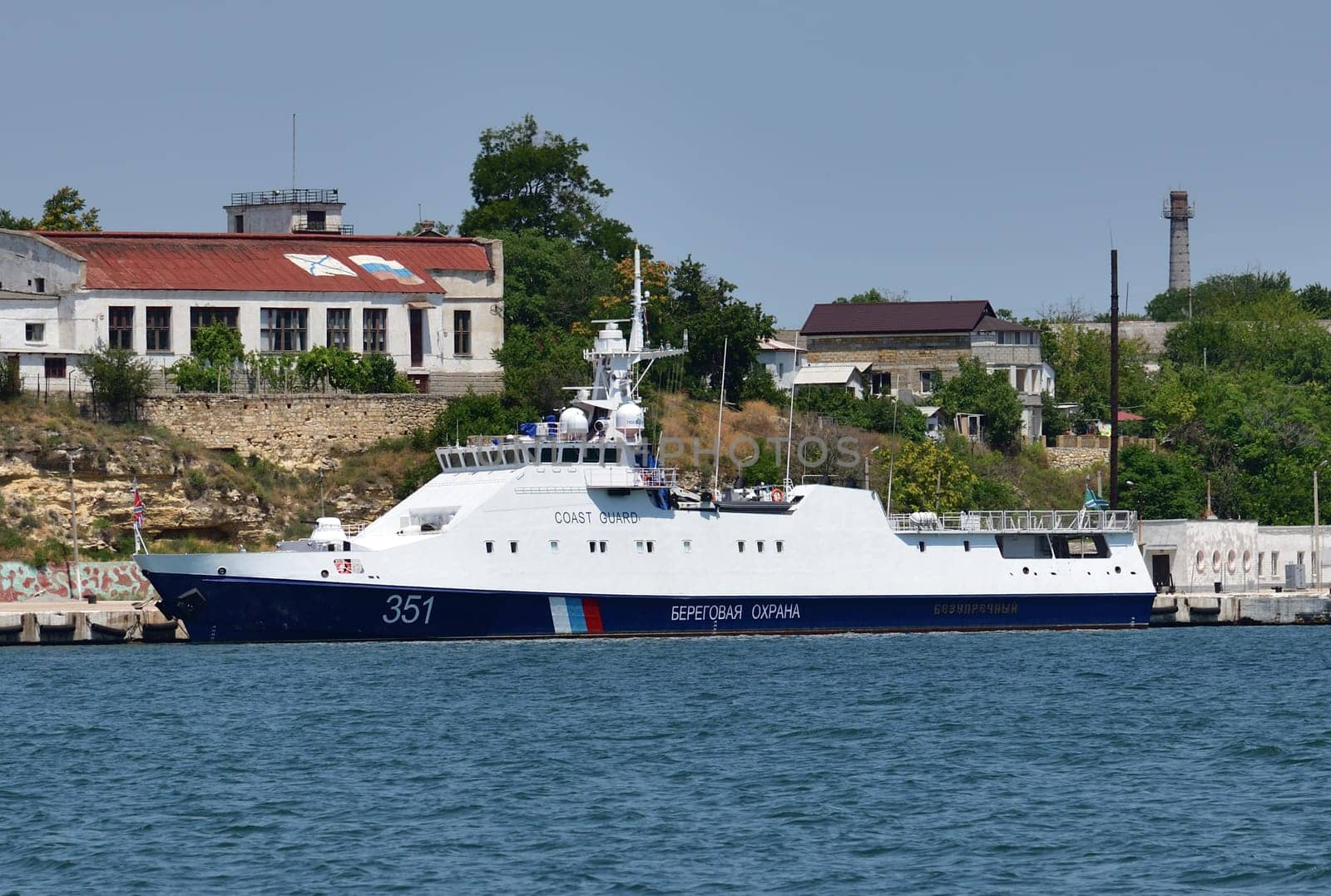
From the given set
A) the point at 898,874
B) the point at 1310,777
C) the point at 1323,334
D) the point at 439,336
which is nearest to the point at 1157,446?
the point at 1323,334

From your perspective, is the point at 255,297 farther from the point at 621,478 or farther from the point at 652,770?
the point at 652,770

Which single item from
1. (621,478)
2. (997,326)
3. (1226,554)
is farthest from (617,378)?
(997,326)

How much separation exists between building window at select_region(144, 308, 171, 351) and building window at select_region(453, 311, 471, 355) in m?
10.5

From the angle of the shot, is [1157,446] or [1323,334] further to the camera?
[1323,334]

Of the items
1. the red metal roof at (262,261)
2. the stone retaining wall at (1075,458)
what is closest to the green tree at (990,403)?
the stone retaining wall at (1075,458)

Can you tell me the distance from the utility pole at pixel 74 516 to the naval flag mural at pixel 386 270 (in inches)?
586

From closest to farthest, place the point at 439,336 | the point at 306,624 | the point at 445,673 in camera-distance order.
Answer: the point at 445,673, the point at 306,624, the point at 439,336

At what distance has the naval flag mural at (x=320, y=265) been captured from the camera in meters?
70.2

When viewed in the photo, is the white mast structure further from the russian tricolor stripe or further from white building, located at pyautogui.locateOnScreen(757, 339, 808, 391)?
white building, located at pyautogui.locateOnScreen(757, 339, 808, 391)

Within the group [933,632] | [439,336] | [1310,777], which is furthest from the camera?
[439,336]

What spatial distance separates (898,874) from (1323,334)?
86.6 meters

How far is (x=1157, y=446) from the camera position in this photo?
293 feet

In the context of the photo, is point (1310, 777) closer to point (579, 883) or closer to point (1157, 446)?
point (579, 883)

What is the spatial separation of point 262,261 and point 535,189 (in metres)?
22.6
